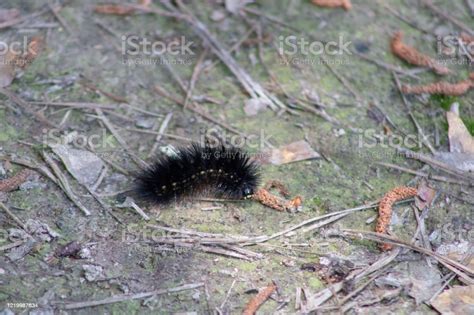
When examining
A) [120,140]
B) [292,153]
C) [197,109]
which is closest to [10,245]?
[120,140]

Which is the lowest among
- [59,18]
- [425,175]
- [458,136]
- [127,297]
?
[127,297]

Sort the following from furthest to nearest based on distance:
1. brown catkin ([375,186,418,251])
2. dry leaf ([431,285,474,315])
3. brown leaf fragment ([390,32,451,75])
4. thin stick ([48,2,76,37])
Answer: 1. thin stick ([48,2,76,37])
2. brown leaf fragment ([390,32,451,75])
3. brown catkin ([375,186,418,251])
4. dry leaf ([431,285,474,315])

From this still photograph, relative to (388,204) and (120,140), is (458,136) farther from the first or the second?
(120,140)

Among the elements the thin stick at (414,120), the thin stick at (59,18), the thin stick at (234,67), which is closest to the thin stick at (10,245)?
the thin stick at (234,67)

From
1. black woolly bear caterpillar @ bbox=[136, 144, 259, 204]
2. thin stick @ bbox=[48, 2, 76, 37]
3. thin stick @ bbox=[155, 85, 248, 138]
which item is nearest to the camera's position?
black woolly bear caterpillar @ bbox=[136, 144, 259, 204]

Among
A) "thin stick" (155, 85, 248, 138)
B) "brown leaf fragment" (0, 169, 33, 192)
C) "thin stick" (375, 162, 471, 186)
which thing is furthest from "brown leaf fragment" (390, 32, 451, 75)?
"brown leaf fragment" (0, 169, 33, 192)

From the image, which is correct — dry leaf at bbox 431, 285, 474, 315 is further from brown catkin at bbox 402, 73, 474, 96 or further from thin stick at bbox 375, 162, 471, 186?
brown catkin at bbox 402, 73, 474, 96

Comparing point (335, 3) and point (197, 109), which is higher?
point (335, 3)
